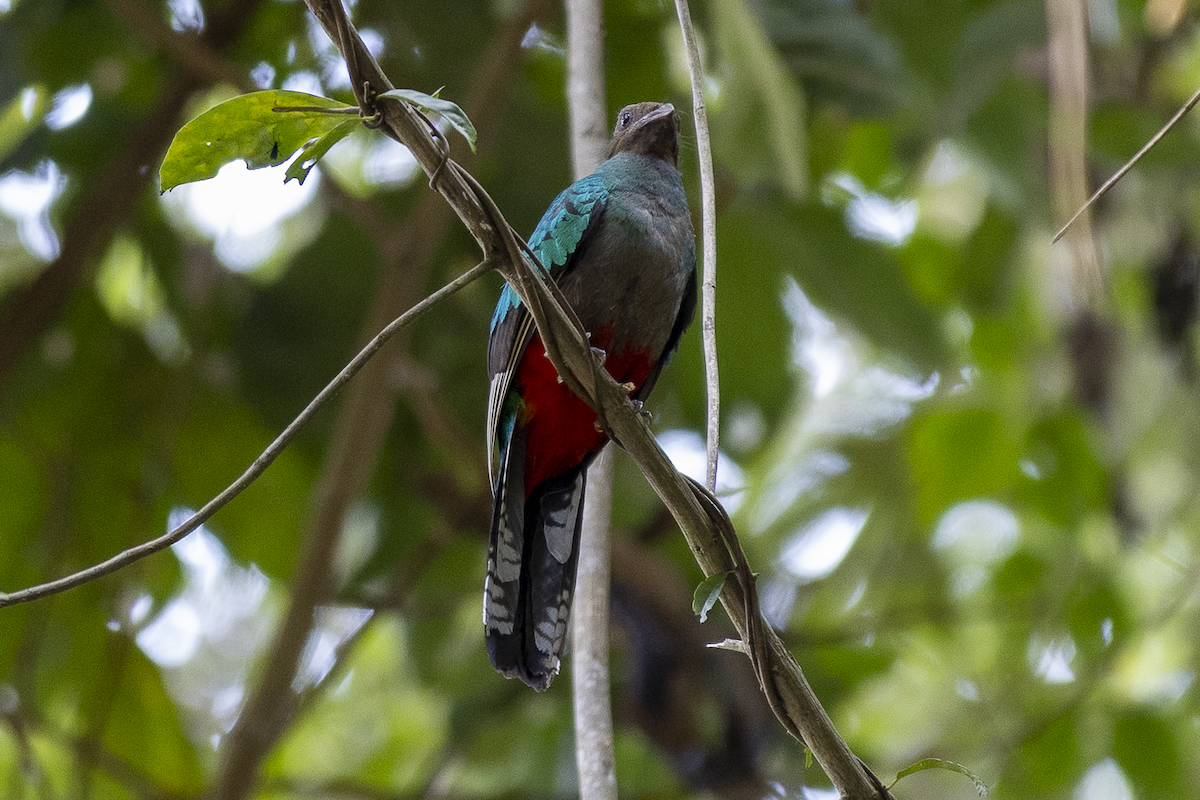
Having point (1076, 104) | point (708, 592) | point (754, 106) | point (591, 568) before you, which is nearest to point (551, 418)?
point (591, 568)

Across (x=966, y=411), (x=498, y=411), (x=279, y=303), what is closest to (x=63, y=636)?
(x=279, y=303)

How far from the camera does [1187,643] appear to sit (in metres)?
5.77

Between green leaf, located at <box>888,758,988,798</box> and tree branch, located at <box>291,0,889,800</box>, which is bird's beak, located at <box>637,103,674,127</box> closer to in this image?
tree branch, located at <box>291,0,889,800</box>

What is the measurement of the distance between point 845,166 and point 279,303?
2913 millimetres

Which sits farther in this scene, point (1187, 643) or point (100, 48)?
point (1187, 643)

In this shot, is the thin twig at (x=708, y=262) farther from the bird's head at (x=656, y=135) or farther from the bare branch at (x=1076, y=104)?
the bird's head at (x=656, y=135)

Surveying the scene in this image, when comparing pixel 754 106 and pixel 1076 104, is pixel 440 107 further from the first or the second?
pixel 754 106

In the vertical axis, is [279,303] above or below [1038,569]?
above

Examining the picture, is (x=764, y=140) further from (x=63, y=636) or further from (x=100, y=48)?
(x=63, y=636)

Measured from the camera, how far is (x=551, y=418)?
3279 mm

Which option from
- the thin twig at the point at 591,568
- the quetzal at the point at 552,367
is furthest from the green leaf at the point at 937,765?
the quetzal at the point at 552,367

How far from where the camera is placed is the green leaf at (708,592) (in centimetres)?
193

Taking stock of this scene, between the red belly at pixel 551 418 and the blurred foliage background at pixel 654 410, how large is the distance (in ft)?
3.58

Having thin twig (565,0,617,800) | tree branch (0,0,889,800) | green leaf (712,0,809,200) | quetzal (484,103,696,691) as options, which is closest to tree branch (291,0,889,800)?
tree branch (0,0,889,800)
